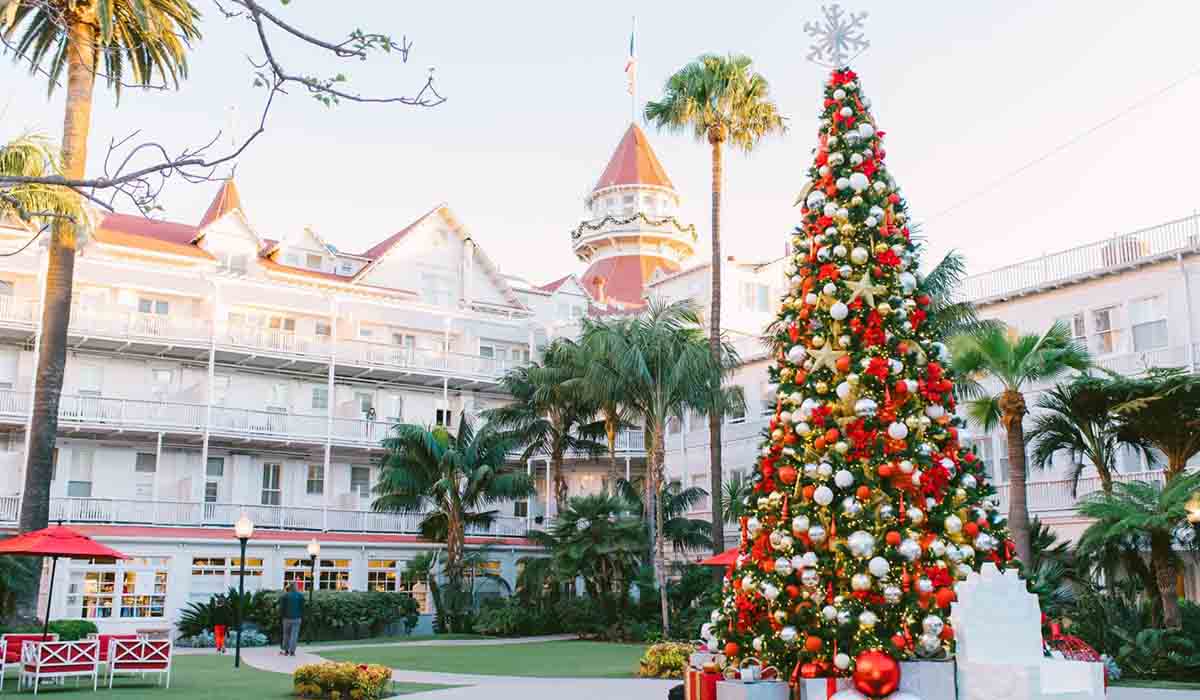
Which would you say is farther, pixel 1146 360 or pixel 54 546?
pixel 1146 360

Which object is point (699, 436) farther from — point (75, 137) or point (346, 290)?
point (75, 137)

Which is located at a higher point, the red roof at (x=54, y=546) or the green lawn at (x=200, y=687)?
the red roof at (x=54, y=546)

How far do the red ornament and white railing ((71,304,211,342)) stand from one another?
98.7 ft

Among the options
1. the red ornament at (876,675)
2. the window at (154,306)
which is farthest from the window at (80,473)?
the red ornament at (876,675)

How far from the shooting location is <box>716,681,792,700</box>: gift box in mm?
10688

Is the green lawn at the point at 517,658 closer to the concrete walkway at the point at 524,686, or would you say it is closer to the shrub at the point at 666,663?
the shrub at the point at 666,663

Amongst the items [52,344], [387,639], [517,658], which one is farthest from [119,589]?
[517,658]

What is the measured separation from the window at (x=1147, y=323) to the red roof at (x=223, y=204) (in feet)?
98.8

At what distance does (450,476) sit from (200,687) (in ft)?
51.7

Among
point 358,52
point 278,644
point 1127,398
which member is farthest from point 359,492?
point 358,52

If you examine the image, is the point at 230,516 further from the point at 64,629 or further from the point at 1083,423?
the point at 1083,423

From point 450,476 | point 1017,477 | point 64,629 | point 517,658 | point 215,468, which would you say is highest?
point 215,468

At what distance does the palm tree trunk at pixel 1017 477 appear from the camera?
64.7 feet

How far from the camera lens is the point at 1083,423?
2156 cm
